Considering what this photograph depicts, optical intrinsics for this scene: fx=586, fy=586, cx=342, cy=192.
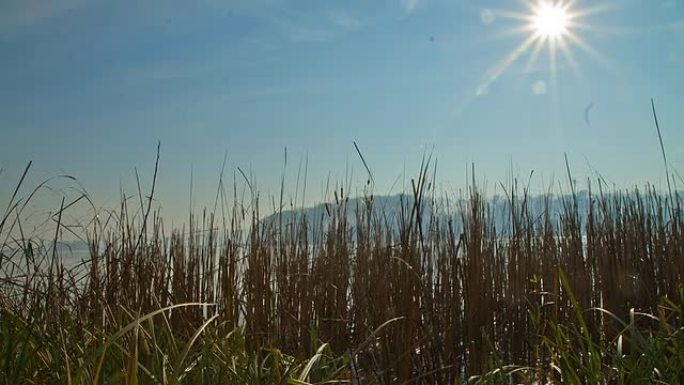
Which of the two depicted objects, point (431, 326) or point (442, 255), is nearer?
point (431, 326)

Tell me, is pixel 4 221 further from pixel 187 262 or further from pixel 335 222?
pixel 335 222

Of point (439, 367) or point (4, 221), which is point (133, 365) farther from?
point (439, 367)

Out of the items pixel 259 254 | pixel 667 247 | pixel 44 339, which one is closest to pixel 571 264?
pixel 667 247

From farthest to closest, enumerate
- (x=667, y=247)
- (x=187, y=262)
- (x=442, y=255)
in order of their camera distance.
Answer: (x=667, y=247)
(x=187, y=262)
(x=442, y=255)

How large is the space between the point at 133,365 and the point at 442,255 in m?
1.59

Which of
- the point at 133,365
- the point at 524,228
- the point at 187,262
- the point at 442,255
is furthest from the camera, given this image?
the point at 524,228

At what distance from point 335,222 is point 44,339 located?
1479mm

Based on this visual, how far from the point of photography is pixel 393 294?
2182 millimetres

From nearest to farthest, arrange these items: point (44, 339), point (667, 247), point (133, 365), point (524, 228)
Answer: point (133, 365) → point (44, 339) → point (524, 228) → point (667, 247)

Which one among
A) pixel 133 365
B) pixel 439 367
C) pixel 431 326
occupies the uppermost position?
pixel 133 365

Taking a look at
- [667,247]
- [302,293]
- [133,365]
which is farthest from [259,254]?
[667,247]

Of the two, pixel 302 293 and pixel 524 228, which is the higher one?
pixel 524 228

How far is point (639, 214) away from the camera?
3180mm

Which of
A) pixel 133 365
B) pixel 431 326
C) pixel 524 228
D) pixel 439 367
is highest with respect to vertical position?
pixel 524 228
